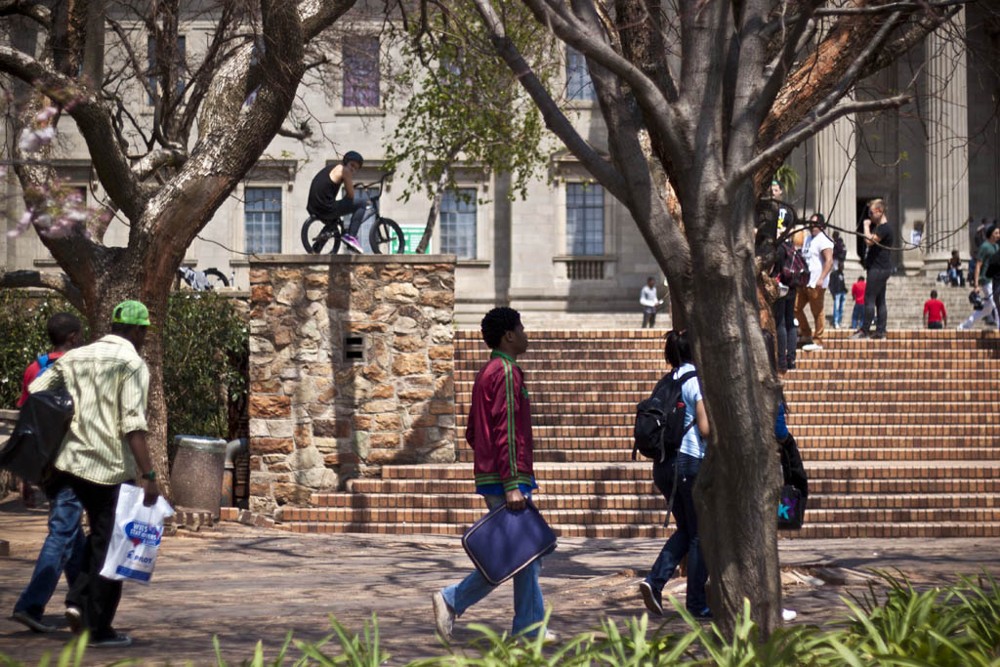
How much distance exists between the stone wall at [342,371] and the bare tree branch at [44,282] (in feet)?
5.98

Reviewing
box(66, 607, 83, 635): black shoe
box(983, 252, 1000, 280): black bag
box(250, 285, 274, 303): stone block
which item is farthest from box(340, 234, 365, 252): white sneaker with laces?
box(983, 252, 1000, 280): black bag

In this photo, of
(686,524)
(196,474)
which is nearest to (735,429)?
(686,524)

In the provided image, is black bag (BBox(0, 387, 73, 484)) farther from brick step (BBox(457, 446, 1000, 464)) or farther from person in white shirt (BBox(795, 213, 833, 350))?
person in white shirt (BBox(795, 213, 833, 350))

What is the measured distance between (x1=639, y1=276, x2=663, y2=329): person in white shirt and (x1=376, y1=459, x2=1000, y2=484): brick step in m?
26.3

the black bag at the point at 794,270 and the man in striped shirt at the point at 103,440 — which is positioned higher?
the black bag at the point at 794,270

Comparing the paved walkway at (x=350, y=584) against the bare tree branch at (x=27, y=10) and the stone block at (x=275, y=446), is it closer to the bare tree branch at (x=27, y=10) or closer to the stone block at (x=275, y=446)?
the stone block at (x=275, y=446)

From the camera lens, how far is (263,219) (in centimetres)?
4706

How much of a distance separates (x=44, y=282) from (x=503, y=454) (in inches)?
308

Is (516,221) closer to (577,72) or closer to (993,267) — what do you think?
(577,72)

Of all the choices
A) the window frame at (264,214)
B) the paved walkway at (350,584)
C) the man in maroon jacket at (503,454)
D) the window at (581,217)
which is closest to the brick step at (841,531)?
the paved walkway at (350,584)

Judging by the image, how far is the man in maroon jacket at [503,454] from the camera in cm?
698

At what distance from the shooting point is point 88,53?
13203 millimetres

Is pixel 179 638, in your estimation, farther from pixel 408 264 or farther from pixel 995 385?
pixel 995 385

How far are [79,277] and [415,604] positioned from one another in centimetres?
551
